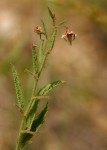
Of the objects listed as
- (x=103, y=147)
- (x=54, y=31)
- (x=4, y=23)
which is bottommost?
(x=103, y=147)

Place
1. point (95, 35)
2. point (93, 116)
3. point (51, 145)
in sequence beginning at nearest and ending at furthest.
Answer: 1. point (51, 145)
2. point (93, 116)
3. point (95, 35)

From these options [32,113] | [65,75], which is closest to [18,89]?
[32,113]

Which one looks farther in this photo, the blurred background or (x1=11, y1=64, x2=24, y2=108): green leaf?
the blurred background

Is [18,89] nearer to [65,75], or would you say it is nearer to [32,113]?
[32,113]

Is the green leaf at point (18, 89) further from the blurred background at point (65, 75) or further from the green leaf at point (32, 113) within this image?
the blurred background at point (65, 75)

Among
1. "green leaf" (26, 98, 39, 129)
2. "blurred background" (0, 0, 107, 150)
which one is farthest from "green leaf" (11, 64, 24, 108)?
"blurred background" (0, 0, 107, 150)

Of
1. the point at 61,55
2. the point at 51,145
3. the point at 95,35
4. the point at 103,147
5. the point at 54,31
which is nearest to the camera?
the point at 54,31

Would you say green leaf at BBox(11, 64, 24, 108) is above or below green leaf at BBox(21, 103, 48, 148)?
above

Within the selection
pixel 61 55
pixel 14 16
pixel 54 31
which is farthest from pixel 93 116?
pixel 54 31

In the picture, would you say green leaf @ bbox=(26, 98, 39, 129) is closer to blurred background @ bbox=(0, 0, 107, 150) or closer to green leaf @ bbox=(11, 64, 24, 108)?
green leaf @ bbox=(11, 64, 24, 108)

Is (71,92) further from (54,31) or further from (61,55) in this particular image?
(54,31)
